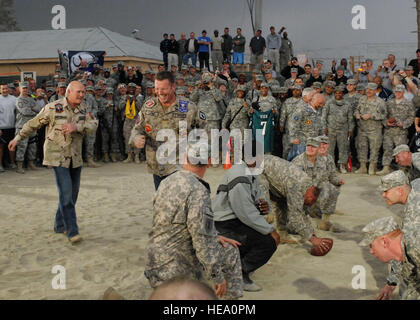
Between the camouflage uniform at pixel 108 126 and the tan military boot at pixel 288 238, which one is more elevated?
the camouflage uniform at pixel 108 126

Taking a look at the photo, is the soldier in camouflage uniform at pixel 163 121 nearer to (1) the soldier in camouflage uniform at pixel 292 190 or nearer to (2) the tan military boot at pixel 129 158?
(1) the soldier in camouflage uniform at pixel 292 190

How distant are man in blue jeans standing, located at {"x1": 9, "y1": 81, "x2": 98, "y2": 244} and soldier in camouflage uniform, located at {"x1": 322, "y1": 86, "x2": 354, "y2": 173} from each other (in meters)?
7.11

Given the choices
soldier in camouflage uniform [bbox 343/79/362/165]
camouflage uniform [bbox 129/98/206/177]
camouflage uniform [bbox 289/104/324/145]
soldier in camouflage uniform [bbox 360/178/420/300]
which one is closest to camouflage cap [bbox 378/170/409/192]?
soldier in camouflage uniform [bbox 360/178/420/300]

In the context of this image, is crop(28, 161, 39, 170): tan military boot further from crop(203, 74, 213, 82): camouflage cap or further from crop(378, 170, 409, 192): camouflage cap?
crop(378, 170, 409, 192): camouflage cap

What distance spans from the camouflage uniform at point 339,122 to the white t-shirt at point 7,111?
785 centimetres

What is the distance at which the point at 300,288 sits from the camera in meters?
4.69

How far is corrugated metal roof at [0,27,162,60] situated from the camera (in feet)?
84.0

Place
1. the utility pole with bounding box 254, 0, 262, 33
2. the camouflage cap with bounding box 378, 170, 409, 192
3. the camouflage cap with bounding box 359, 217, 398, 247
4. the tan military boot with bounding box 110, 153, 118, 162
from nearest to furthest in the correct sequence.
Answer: the camouflage cap with bounding box 359, 217, 398, 247, the camouflage cap with bounding box 378, 170, 409, 192, the tan military boot with bounding box 110, 153, 118, 162, the utility pole with bounding box 254, 0, 262, 33

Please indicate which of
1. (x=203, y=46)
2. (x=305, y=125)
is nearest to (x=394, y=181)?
(x=305, y=125)

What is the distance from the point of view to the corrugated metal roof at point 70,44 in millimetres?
25594

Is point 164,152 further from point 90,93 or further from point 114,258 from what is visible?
point 90,93

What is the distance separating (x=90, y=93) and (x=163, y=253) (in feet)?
34.4

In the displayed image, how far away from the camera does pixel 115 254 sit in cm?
568

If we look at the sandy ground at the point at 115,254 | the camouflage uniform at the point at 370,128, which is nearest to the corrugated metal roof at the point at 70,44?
the camouflage uniform at the point at 370,128
